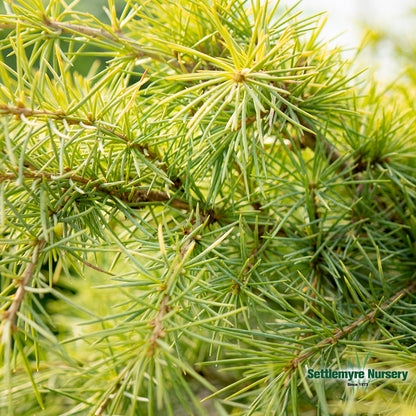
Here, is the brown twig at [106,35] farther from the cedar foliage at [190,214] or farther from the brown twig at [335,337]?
the brown twig at [335,337]

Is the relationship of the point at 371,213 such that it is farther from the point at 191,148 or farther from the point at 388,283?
the point at 191,148

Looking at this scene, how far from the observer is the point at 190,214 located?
0.23 meters

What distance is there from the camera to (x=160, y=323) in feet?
0.53

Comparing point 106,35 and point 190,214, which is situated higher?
point 106,35

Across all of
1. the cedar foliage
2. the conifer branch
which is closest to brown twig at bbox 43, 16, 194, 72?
the cedar foliage

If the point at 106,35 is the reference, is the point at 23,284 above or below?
below

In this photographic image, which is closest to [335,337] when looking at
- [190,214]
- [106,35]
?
[190,214]

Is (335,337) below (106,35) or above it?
below

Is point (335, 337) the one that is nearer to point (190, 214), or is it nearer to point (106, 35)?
point (190, 214)

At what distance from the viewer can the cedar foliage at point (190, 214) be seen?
0.58ft

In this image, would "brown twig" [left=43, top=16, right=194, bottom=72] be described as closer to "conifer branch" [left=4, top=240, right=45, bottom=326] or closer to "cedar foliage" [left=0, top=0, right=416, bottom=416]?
"cedar foliage" [left=0, top=0, right=416, bottom=416]

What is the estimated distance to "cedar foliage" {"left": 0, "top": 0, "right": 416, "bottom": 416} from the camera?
176mm

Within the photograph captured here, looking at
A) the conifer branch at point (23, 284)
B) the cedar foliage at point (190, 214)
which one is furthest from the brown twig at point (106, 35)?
the conifer branch at point (23, 284)

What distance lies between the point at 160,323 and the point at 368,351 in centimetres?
11
